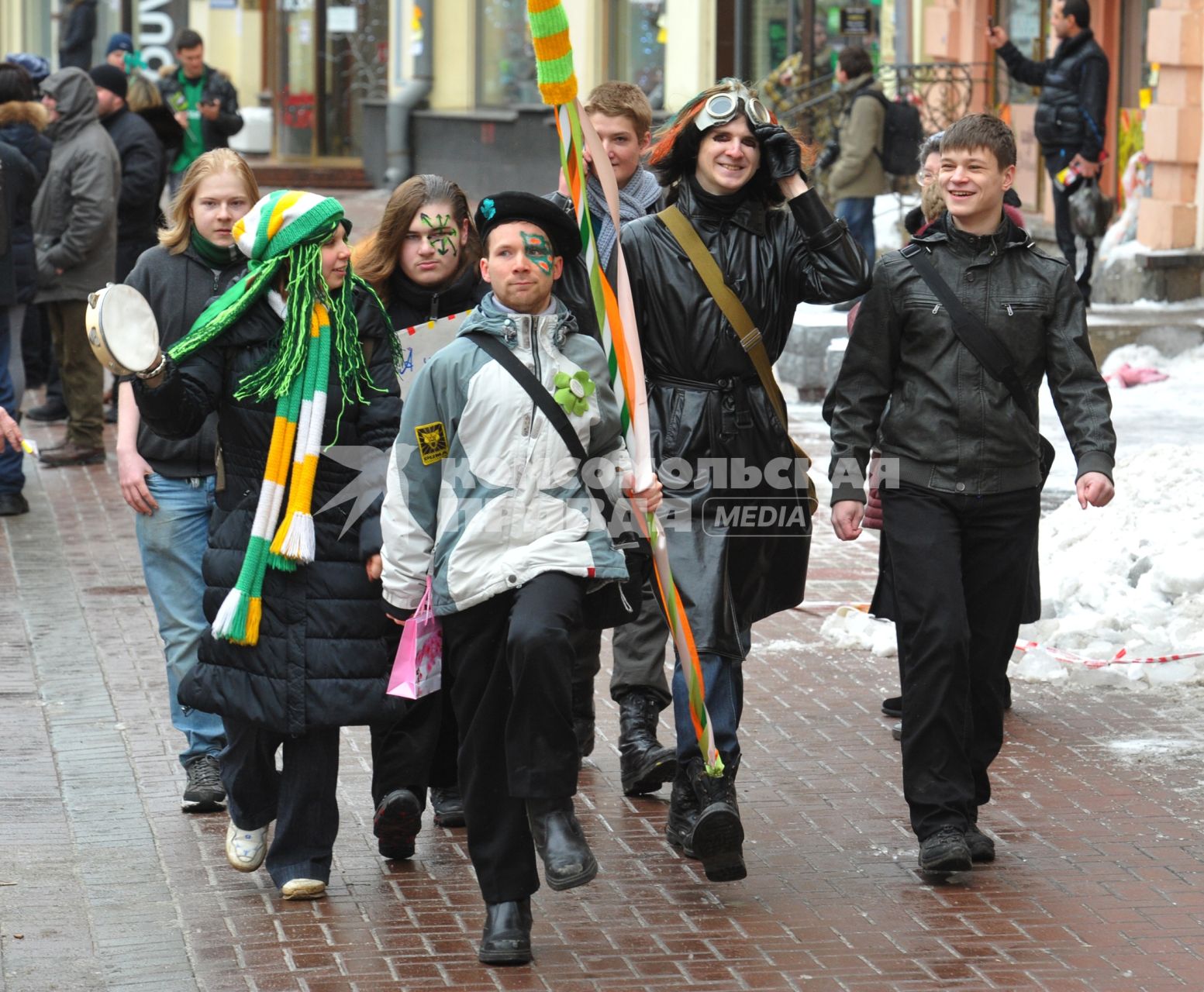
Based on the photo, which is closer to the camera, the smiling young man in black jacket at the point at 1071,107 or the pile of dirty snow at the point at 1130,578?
the pile of dirty snow at the point at 1130,578

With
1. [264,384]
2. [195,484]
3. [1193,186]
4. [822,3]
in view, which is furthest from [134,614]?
[822,3]

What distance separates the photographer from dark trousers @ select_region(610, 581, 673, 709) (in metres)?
6.47

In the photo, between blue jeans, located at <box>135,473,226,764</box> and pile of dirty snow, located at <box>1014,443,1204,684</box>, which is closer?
blue jeans, located at <box>135,473,226,764</box>

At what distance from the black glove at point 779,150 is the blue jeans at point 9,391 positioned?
5895 millimetres

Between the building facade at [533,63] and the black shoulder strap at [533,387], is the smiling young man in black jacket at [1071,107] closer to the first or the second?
the building facade at [533,63]

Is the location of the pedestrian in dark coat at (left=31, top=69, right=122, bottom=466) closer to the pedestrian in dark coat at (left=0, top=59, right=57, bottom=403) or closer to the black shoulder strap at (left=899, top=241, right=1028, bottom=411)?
the pedestrian in dark coat at (left=0, top=59, right=57, bottom=403)

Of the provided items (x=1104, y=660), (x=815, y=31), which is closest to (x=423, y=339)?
(x=1104, y=660)

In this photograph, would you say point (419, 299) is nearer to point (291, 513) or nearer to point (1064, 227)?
point (291, 513)

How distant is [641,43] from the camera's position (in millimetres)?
24016

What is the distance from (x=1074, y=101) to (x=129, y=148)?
6.85 metres

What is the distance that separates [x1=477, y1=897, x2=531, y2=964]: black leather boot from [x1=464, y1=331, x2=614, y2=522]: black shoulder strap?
3.48ft

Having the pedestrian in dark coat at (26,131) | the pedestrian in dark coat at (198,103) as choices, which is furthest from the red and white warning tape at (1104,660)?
the pedestrian in dark coat at (198,103)

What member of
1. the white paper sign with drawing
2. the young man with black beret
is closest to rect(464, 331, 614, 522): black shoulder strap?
the young man with black beret

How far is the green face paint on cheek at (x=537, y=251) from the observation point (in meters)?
4.93
